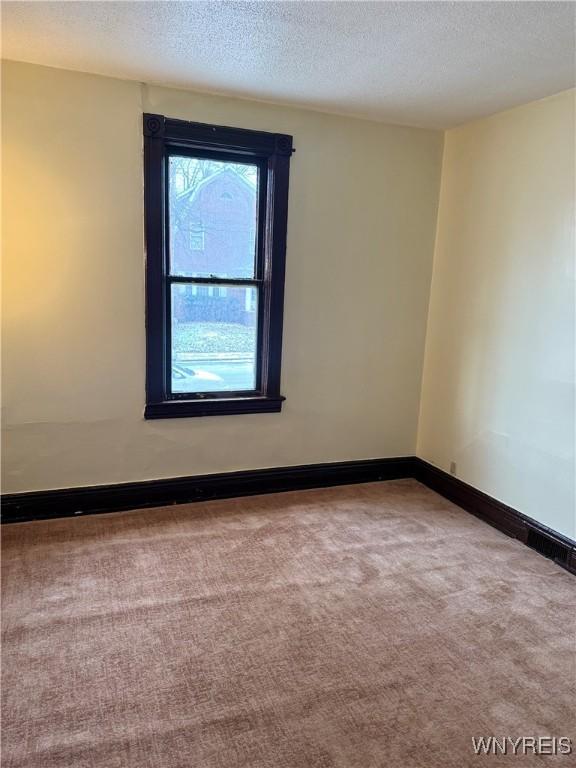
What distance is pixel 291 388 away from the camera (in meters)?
3.81

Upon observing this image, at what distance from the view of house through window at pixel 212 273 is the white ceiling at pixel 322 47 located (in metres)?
0.52

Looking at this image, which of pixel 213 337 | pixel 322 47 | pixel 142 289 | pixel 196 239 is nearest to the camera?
pixel 322 47

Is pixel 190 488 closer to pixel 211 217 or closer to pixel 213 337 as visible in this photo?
pixel 213 337

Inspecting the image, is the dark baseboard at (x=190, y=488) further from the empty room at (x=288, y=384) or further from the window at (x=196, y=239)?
the window at (x=196, y=239)

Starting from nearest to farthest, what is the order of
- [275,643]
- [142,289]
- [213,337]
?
[275,643], [142,289], [213,337]

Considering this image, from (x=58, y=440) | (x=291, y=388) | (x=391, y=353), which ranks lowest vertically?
Result: (x=58, y=440)

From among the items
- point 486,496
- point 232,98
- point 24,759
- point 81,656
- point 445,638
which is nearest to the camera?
point 24,759

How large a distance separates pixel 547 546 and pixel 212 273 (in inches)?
102

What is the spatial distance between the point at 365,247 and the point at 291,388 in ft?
3.67

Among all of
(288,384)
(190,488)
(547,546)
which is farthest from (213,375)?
(547,546)

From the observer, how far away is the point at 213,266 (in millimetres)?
3480

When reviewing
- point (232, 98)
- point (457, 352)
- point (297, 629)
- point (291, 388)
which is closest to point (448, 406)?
point (457, 352)

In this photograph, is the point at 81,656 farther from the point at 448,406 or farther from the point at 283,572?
the point at 448,406

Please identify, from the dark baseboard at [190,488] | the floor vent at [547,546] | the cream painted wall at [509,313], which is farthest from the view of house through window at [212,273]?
the floor vent at [547,546]
